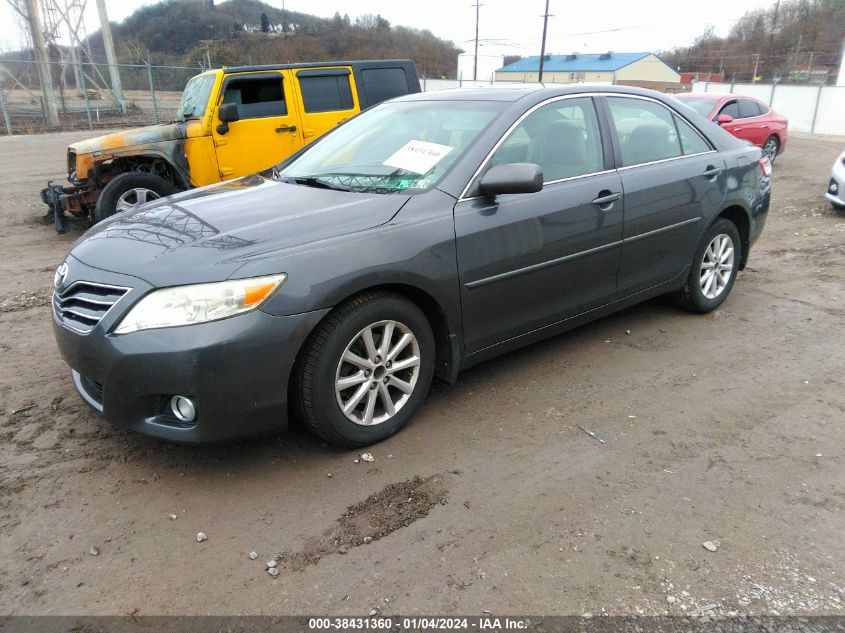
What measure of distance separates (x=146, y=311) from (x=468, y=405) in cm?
179

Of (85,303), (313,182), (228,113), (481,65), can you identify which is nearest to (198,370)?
(85,303)

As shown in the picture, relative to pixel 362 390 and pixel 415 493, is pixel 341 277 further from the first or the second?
pixel 415 493

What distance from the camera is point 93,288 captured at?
283cm

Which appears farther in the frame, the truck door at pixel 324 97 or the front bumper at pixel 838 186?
the front bumper at pixel 838 186

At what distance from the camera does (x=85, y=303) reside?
2.85 meters

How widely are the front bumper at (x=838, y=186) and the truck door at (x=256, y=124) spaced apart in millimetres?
7188

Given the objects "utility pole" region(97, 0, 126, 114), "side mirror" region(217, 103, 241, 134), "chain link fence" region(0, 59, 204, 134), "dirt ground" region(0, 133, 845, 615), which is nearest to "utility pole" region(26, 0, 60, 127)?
"chain link fence" region(0, 59, 204, 134)

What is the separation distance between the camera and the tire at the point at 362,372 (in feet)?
9.23

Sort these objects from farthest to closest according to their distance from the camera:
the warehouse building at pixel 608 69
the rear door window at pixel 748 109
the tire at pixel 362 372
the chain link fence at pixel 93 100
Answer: the warehouse building at pixel 608 69 < the chain link fence at pixel 93 100 < the rear door window at pixel 748 109 < the tire at pixel 362 372

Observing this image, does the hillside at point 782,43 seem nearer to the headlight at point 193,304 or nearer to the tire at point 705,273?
the tire at point 705,273

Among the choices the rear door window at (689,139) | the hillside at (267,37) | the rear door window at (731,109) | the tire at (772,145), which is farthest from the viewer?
the hillside at (267,37)

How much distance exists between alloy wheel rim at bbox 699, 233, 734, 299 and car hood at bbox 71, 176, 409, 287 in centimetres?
275

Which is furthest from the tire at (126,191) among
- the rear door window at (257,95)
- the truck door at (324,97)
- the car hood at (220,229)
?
the car hood at (220,229)

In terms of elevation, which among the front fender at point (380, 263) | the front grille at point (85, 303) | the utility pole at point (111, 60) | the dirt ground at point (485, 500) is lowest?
the dirt ground at point (485, 500)
